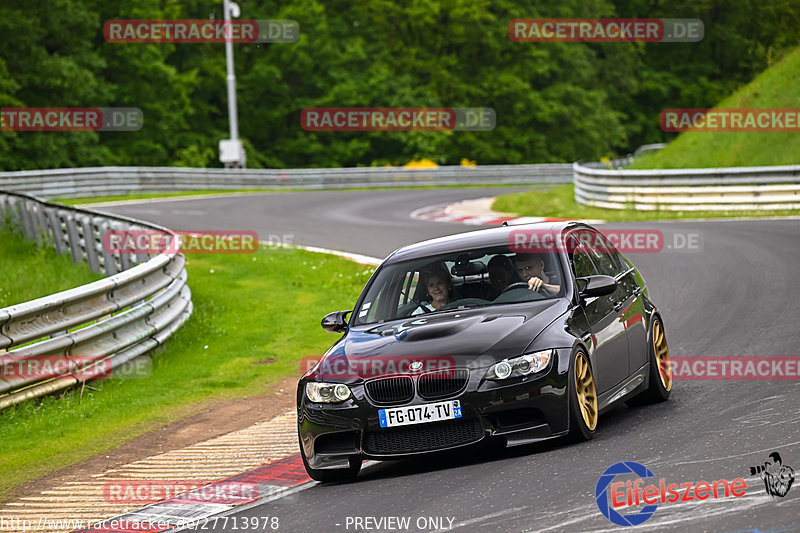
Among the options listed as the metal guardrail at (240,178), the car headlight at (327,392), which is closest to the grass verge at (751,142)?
the metal guardrail at (240,178)

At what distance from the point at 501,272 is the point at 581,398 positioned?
4.23 ft

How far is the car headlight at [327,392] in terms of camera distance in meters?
7.45

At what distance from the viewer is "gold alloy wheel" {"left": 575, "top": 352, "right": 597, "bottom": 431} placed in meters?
7.59

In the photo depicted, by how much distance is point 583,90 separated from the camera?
2611 inches

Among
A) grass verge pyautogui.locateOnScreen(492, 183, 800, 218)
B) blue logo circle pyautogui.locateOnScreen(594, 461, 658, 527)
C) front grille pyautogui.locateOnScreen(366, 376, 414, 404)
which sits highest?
front grille pyautogui.locateOnScreen(366, 376, 414, 404)

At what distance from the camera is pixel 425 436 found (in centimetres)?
726

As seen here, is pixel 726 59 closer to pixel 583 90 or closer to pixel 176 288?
pixel 583 90

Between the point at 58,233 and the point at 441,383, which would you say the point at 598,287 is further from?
the point at 58,233

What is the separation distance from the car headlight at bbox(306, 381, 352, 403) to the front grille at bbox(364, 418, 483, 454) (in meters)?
0.28

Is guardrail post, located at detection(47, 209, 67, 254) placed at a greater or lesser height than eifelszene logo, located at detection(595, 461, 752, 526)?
lesser

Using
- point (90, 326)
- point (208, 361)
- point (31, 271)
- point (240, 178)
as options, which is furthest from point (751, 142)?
point (90, 326)

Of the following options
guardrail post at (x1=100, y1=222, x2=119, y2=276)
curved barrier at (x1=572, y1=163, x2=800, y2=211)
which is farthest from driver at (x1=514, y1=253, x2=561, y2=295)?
curved barrier at (x1=572, y1=163, x2=800, y2=211)

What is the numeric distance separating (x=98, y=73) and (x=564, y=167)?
20.0 meters

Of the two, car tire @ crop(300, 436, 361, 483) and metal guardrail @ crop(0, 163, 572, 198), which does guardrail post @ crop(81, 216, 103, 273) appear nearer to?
car tire @ crop(300, 436, 361, 483)
